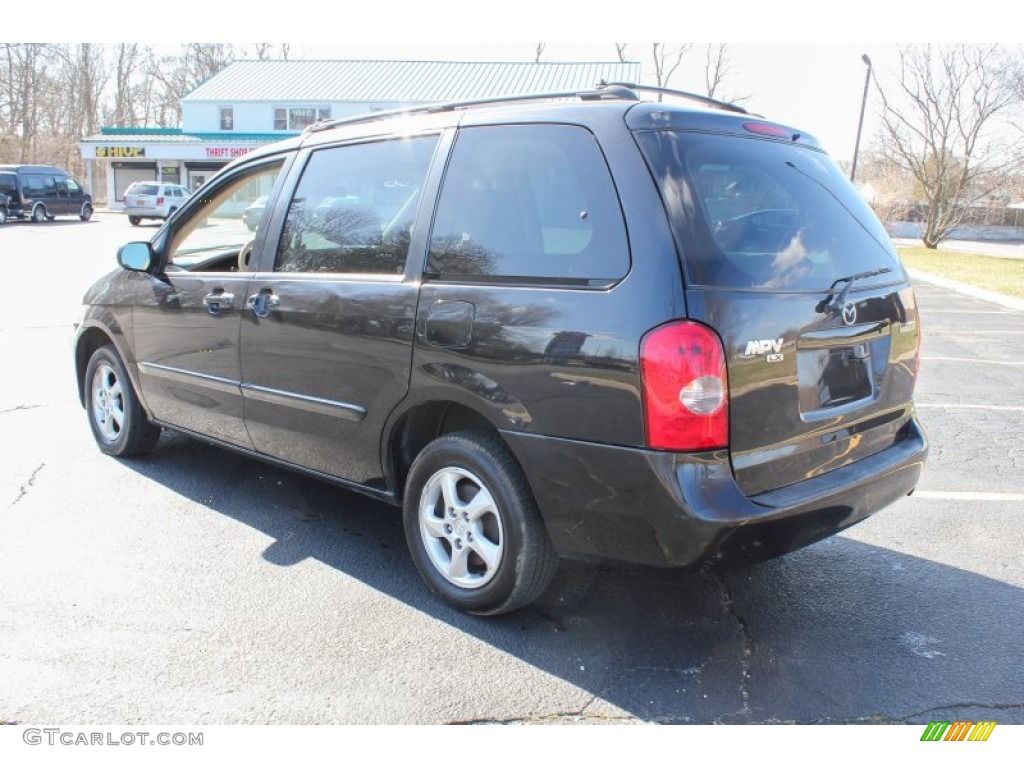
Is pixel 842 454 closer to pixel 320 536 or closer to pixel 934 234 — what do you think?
pixel 320 536

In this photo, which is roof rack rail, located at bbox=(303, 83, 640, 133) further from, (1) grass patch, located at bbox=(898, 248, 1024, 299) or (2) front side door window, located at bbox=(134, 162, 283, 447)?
(1) grass patch, located at bbox=(898, 248, 1024, 299)

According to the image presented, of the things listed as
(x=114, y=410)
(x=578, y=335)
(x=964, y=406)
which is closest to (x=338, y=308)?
(x=578, y=335)

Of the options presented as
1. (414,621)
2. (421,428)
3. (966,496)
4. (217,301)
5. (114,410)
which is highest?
(217,301)

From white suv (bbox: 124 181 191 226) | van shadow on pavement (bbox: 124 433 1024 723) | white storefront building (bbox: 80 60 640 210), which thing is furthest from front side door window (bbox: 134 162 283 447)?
white storefront building (bbox: 80 60 640 210)

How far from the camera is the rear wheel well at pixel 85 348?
5238 millimetres

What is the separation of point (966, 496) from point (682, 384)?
117 inches

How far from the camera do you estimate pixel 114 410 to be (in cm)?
516

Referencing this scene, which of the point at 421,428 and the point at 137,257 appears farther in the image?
the point at 137,257

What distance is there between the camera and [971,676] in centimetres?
289

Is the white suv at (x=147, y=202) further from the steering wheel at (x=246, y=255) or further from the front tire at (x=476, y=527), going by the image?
the front tire at (x=476, y=527)

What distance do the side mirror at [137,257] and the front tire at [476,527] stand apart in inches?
85.6

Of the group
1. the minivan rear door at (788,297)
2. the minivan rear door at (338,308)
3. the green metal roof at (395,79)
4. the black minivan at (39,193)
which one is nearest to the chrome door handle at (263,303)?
the minivan rear door at (338,308)

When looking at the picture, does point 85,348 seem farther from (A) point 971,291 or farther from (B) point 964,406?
(A) point 971,291

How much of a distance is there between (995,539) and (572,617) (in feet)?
7.34
